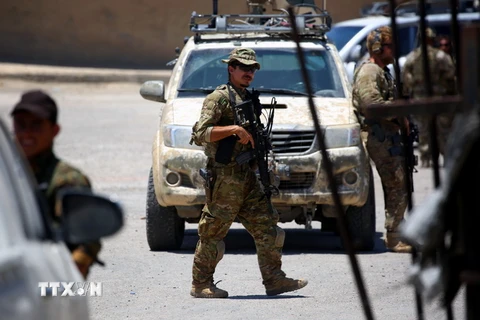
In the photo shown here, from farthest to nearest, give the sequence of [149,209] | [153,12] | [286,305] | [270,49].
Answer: [153,12] → [270,49] → [149,209] → [286,305]

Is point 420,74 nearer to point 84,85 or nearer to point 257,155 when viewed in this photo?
point 257,155

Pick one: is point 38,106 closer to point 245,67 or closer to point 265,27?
point 245,67

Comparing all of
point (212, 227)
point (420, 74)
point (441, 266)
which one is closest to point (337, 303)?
point (212, 227)

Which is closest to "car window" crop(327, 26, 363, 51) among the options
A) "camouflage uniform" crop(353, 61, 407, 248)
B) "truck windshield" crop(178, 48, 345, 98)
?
"truck windshield" crop(178, 48, 345, 98)

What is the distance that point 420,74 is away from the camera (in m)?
14.4

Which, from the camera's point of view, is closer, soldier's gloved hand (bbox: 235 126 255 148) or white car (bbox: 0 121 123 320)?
white car (bbox: 0 121 123 320)

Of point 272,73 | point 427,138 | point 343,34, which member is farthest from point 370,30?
point 272,73

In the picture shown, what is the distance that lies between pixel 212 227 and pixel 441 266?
12.8ft

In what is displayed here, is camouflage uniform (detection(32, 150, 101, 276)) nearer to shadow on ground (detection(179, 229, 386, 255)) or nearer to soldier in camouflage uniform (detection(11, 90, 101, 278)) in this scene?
soldier in camouflage uniform (detection(11, 90, 101, 278))

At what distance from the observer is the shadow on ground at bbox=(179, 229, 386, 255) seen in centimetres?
939

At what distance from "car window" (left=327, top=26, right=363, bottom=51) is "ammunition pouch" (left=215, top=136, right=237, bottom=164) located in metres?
10.2

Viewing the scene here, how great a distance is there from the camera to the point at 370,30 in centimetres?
1677

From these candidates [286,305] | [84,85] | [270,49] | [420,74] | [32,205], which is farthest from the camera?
[84,85]

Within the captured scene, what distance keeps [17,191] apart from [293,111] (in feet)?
19.0
